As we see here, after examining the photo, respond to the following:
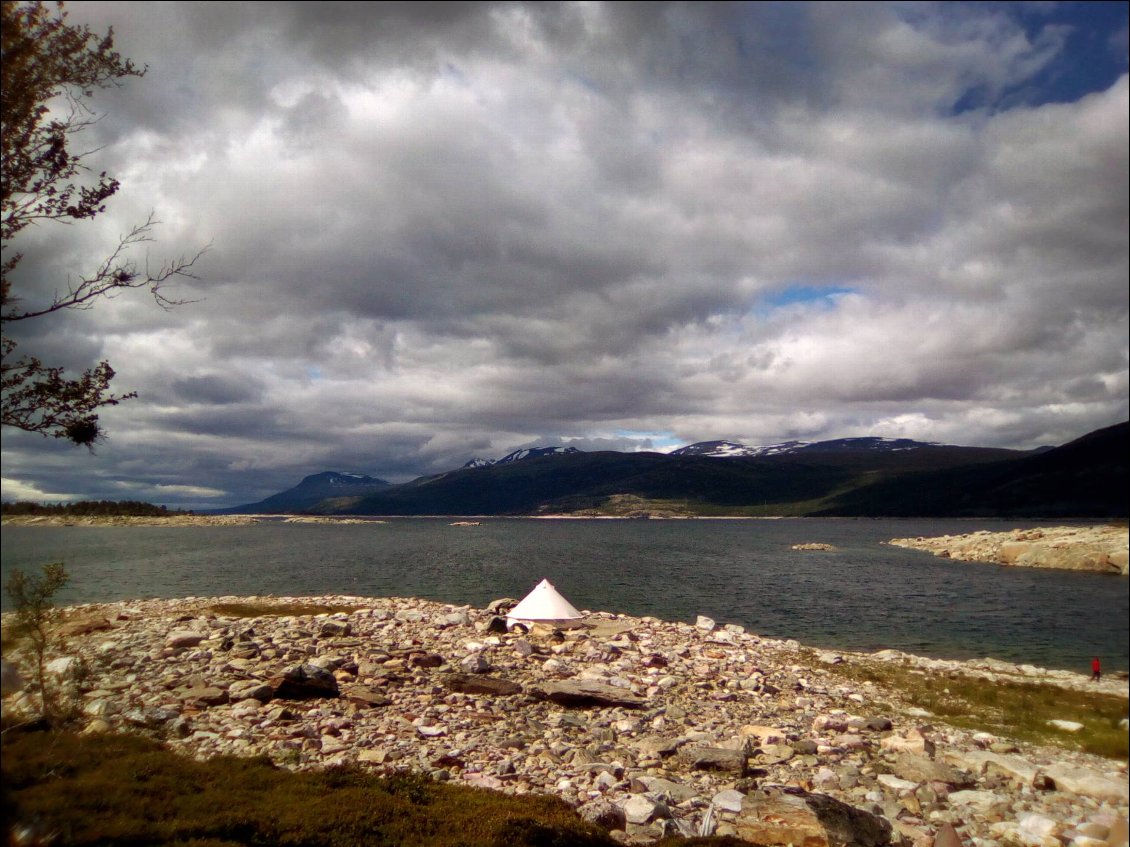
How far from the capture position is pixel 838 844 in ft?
38.1

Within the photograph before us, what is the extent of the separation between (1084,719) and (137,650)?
25.9 metres

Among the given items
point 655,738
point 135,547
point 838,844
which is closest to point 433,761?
point 655,738

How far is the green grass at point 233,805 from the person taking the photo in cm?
793

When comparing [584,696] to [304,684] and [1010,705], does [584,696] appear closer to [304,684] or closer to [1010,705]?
[304,684]

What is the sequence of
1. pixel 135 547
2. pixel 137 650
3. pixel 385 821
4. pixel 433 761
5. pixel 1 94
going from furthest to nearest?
pixel 135 547 < pixel 137 650 < pixel 433 761 < pixel 385 821 < pixel 1 94

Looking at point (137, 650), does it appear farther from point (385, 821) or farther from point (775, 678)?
point (775, 678)

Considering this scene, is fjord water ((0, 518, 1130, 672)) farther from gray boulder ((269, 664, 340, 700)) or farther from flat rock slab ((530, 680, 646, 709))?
flat rock slab ((530, 680, 646, 709))

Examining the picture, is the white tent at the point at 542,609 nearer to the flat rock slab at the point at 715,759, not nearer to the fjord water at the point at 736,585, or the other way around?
the fjord water at the point at 736,585

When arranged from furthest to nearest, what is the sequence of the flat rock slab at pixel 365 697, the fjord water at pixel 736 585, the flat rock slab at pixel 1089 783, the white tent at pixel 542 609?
the white tent at pixel 542 609 → the flat rock slab at pixel 365 697 → the fjord water at pixel 736 585 → the flat rock slab at pixel 1089 783

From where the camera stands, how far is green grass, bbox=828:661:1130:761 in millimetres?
5945

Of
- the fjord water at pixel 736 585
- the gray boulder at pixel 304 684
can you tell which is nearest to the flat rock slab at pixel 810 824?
the fjord water at pixel 736 585

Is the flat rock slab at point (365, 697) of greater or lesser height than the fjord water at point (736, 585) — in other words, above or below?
above

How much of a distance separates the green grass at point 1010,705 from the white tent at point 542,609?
13.4 meters

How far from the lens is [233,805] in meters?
9.52
